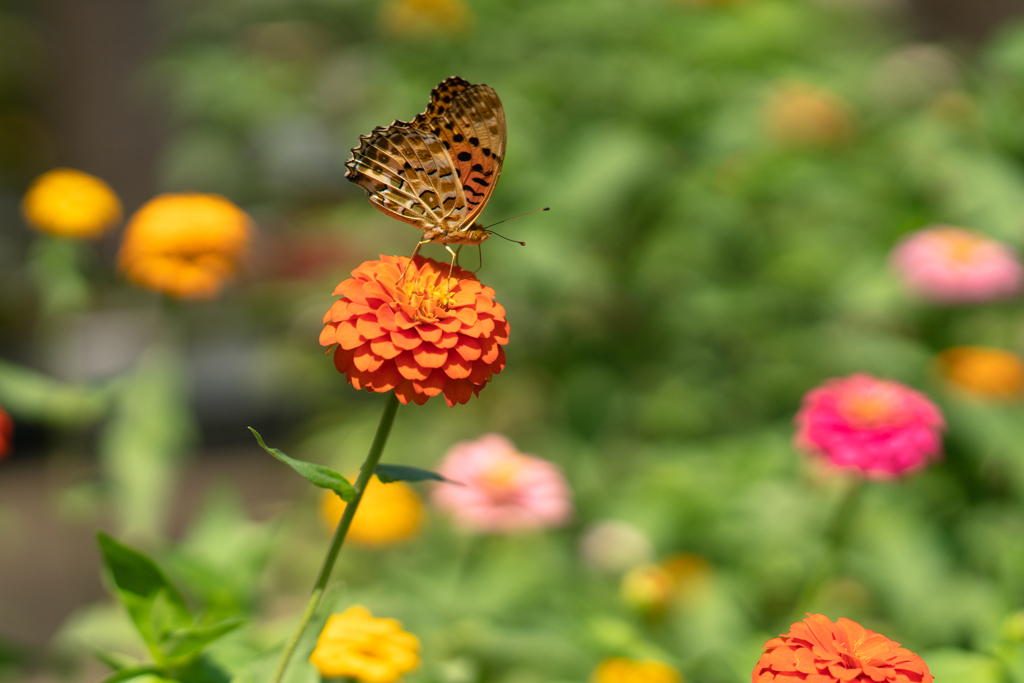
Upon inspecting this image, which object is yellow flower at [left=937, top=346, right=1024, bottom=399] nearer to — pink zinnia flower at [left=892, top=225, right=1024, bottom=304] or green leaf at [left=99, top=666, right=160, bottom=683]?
pink zinnia flower at [left=892, top=225, right=1024, bottom=304]

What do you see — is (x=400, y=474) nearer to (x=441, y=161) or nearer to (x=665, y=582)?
A: (x=441, y=161)

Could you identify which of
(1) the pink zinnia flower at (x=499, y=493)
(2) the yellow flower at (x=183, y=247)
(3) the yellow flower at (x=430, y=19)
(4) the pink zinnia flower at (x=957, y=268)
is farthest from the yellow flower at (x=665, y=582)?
(3) the yellow flower at (x=430, y=19)

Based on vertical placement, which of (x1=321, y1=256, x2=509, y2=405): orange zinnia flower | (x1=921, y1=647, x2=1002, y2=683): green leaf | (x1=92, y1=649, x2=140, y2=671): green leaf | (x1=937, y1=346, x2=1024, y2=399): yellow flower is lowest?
(x1=92, y1=649, x2=140, y2=671): green leaf

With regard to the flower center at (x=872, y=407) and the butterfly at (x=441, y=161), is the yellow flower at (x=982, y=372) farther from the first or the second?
the butterfly at (x=441, y=161)

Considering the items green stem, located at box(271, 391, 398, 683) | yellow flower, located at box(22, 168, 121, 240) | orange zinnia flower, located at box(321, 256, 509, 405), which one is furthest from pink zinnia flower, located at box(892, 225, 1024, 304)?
yellow flower, located at box(22, 168, 121, 240)

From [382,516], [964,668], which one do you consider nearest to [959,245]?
[964,668]

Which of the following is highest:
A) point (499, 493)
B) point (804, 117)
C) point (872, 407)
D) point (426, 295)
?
point (804, 117)

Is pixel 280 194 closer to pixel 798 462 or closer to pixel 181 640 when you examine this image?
pixel 798 462
